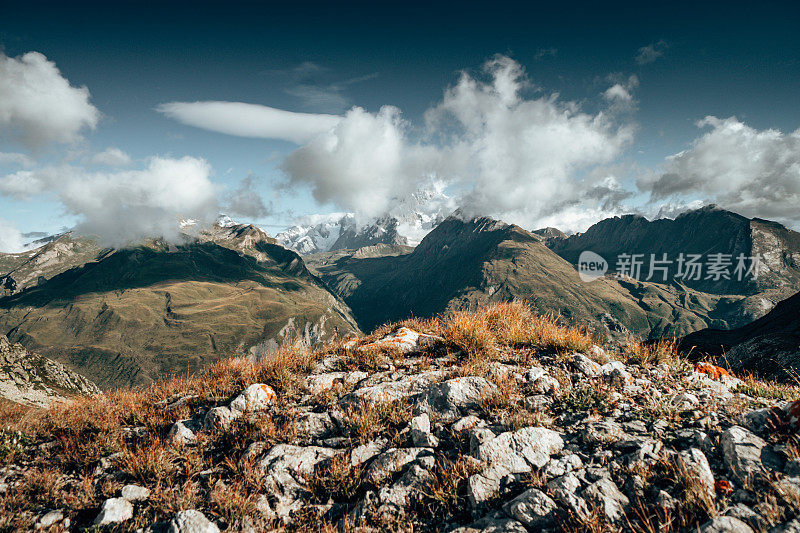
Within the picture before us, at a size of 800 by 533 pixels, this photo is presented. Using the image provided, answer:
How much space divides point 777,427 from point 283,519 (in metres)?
7.82

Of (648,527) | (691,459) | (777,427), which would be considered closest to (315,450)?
(648,527)

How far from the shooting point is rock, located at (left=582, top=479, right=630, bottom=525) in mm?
4152

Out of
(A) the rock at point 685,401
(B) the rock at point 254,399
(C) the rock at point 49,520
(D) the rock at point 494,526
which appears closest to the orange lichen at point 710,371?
(A) the rock at point 685,401

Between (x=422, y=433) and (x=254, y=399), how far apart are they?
4182 mm

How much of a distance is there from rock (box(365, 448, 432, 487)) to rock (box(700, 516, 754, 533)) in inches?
145

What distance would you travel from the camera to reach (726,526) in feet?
11.5

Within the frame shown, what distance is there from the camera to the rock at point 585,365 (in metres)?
7.79

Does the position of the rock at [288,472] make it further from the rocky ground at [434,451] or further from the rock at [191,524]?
the rock at [191,524]

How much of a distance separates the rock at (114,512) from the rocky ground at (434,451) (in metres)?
0.02

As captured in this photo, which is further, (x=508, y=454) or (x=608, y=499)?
(x=508, y=454)

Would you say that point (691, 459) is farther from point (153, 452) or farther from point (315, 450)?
point (153, 452)

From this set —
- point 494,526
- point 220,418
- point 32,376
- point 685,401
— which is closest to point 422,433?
point 494,526

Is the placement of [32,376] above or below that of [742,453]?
below

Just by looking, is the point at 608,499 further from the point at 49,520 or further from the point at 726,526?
the point at 49,520
